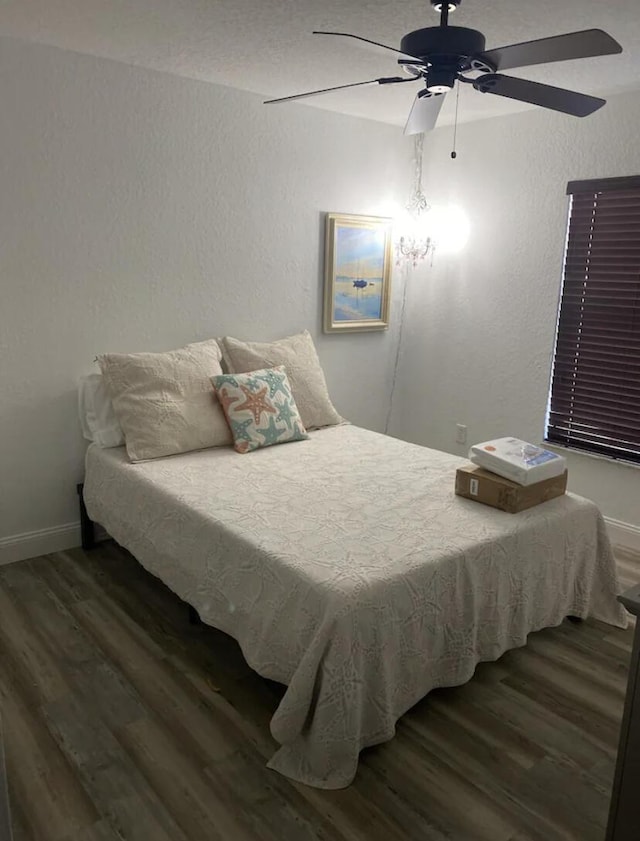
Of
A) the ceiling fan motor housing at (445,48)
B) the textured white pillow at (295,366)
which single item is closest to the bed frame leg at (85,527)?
the textured white pillow at (295,366)

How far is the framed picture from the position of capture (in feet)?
13.4

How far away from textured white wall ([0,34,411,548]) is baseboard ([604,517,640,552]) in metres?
2.14

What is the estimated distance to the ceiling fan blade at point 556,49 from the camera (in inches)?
69.2

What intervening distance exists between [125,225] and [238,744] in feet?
7.96

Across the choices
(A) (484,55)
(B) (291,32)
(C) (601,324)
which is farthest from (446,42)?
(C) (601,324)

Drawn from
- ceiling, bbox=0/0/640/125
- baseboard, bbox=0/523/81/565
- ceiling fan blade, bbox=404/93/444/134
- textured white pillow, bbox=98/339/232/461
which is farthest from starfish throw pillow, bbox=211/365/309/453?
ceiling, bbox=0/0/640/125

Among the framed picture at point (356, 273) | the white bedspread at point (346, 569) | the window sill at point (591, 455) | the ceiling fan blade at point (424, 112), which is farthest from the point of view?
the framed picture at point (356, 273)

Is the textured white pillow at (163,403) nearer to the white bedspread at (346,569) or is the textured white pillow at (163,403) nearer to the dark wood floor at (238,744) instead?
the white bedspread at (346,569)

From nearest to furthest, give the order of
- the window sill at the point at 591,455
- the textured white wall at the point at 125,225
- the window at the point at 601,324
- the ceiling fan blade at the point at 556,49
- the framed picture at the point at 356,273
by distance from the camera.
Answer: the ceiling fan blade at the point at 556,49
the textured white wall at the point at 125,225
the window at the point at 601,324
the window sill at the point at 591,455
the framed picture at the point at 356,273

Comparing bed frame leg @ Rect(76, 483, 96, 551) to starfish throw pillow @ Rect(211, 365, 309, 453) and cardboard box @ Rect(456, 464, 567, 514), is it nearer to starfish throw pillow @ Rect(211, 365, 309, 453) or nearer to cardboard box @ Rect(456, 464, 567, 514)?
starfish throw pillow @ Rect(211, 365, 309, 453)

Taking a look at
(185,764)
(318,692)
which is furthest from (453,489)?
(185,764)

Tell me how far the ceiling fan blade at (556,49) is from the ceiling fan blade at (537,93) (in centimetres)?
13

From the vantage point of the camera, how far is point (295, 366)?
11.9ft

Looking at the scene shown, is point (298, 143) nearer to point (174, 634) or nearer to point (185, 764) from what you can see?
point (174, 634)
